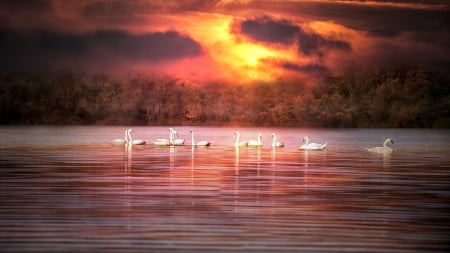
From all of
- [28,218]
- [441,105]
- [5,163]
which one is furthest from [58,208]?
[441,105]

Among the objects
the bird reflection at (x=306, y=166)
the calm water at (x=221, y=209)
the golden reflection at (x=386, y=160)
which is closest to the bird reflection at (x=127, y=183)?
the calm water at (x=221, y=209)

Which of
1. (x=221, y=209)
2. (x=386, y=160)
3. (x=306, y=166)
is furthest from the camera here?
(x=386, y=160)

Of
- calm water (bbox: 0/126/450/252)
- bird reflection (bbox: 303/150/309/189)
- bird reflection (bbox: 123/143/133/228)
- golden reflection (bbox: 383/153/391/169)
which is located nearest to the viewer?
calm water (bbox: 0/126/450/252)

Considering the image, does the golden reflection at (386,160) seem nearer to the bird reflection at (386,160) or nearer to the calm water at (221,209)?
the bird reflection at (386,160)

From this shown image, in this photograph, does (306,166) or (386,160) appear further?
(386,160)

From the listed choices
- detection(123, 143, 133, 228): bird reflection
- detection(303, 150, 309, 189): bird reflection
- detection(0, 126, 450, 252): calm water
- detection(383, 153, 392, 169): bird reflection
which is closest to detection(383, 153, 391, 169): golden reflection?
detection(383, 153, 392, 169): bird reflection

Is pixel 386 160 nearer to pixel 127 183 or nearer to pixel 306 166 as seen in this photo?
pixel 306 166

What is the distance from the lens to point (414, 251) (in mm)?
13008

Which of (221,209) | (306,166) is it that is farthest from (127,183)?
(306,166)

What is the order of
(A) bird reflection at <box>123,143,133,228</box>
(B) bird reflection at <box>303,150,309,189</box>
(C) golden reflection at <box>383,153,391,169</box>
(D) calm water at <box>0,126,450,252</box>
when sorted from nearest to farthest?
(D) calm water at <box>0,126,450,252</box>, (A) bird reflection at <box>123,143,133,228</box>, (B) bird reflection at <box>303,150,309,189</box>, (C) golden reflection at <box>383,153,391,169</box>

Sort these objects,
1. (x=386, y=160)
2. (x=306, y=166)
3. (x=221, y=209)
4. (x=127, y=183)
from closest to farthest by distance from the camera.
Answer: (x=221, y=209), (x=127, y=183), (x=306, y=166), (x=386, y=160)

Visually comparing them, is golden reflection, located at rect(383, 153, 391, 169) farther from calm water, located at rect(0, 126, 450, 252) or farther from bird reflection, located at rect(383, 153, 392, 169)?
calm water, located at rect(0, 126, 450, 252)

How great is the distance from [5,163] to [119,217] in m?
17.0

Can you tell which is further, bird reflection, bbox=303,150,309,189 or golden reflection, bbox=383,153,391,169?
golden reflection, bbox=383,153,391,169
